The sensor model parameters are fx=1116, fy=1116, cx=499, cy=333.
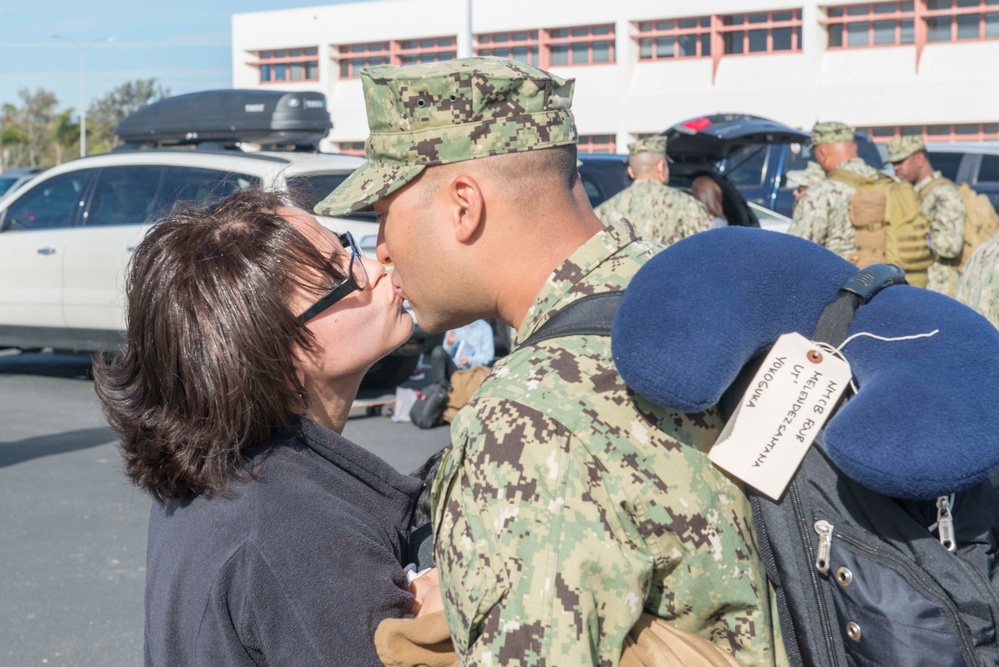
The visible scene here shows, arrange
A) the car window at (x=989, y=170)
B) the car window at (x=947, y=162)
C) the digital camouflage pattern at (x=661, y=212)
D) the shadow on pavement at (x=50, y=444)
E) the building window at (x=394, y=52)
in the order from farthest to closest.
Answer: the building window at (x=394, y=52)
the car window at (x=947, y=162)
the car window at (x=989, y=170)
the digital camouflage pattern at (x=661, y=212)
the shadow on pavement at (x=50, y=444)

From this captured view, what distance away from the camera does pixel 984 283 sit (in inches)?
151

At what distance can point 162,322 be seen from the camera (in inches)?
76.7

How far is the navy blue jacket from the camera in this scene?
5.80ft

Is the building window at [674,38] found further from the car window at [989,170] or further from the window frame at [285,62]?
the car window at [989,170]

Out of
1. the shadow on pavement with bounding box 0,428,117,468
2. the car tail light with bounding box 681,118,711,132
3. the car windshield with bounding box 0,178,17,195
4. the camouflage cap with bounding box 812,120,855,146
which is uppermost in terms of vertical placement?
the car tail light with bounding box 681,118,711,132

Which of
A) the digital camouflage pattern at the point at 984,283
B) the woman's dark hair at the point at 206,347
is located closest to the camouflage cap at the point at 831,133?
the digital camouflage pattern at the point at 984,283

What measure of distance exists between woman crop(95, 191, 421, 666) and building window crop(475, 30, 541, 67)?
4552cm

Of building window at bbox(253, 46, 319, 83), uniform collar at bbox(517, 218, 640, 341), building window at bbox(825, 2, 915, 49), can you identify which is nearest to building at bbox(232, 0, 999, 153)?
building window at bbox(825, 2, 915, 49)

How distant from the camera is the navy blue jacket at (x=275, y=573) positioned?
1769 mm

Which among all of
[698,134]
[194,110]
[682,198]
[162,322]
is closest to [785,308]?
[162,322]

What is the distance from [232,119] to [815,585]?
9586mm

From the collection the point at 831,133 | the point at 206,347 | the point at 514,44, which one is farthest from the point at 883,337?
the point at 514,44

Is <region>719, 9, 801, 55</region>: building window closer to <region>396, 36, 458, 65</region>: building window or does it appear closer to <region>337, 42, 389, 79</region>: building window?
<region>396, 36, 458, 65</region>: building window

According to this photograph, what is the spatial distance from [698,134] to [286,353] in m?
8.55
